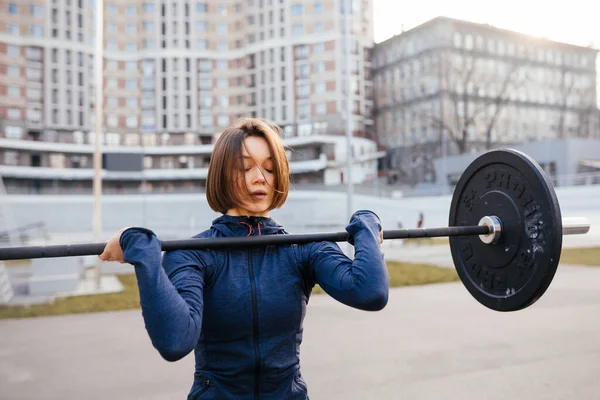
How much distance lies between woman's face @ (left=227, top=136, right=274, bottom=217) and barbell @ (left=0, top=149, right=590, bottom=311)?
134 mm

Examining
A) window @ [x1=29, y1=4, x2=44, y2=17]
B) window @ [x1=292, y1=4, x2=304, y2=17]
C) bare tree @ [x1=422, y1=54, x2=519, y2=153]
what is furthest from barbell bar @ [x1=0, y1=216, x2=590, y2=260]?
window @ [x1=29, y1=4, x2=44, y2=17]

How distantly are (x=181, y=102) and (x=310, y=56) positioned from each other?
16.5m

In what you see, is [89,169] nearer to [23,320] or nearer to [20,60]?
[20,60]

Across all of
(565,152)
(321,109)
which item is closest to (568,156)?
(565,152)

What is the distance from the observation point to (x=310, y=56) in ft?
194

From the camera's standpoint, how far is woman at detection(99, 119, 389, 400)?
1261mm

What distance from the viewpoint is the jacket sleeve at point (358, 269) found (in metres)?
1.25

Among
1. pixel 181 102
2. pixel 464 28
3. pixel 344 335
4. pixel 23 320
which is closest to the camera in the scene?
pixel 344 335

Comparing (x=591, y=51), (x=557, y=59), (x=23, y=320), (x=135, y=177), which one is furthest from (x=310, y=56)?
(x=23, y=320)

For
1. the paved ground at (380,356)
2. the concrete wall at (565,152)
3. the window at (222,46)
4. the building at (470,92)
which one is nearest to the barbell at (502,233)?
the paved ground at (380,356)

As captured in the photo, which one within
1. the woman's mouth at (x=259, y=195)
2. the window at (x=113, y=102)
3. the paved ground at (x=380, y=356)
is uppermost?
the window at (x=113, y=102)

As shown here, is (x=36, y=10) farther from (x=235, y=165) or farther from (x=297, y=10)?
(x=235, y=165)

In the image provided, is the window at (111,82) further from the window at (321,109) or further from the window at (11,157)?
the window at (321,109)

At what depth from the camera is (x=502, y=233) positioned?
1.90 m
